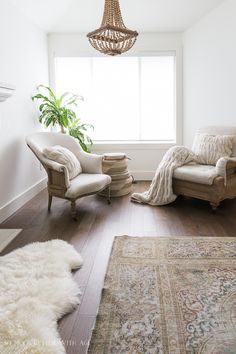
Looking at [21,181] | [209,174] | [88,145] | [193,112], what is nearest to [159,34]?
[193,112]

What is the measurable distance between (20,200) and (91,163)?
1.00m

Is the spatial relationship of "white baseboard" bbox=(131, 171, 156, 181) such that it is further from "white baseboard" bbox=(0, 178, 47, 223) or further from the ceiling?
the ceiling

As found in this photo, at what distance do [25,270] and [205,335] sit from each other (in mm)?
1242

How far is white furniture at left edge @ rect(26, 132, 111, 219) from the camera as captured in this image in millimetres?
3500

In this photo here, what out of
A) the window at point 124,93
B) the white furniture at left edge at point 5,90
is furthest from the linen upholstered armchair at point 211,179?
the white furniture at left edge at point 5,90

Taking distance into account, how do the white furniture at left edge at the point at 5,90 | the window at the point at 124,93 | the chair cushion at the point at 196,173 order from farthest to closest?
the window at the point at 124,93 → the chair cushion at the point at 196,173 → the white furniture at left edge at the point at 5,90

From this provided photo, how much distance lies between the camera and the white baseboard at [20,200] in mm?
3562

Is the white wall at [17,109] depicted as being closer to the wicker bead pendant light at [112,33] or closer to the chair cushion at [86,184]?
the chair cushion at [86,184]

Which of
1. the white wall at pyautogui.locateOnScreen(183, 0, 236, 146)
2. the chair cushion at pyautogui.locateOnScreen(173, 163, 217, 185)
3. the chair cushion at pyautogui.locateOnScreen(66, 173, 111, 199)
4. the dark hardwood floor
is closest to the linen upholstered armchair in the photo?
the chair cushion at pyautogui.locateOnScreen(173, 163, 217, 185)

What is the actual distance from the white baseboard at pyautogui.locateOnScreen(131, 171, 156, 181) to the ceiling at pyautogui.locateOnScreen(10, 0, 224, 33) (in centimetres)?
229

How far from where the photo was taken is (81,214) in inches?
146

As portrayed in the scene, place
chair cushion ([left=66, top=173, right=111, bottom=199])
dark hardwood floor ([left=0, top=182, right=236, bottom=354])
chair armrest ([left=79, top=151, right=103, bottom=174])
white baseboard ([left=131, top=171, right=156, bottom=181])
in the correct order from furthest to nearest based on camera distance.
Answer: white baseboard ([left=131, top=171, right=156, bottom=181]) < chair armrest ([left=79, top=151, right=103, bottom=174]) < chair cushion ([left=66, top=173, right=111, bottom=199]) < dark hardwood floor ([left=0, top=182, right=236, bottom=354])

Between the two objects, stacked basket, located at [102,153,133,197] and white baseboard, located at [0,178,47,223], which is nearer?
Answer: white baseboard, located at [0,178,47,223]

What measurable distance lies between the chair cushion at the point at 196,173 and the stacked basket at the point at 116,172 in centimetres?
82
